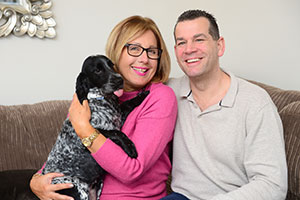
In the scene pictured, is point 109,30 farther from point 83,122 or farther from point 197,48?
point 83,122

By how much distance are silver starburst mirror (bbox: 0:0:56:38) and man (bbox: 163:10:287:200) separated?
46.6 inches

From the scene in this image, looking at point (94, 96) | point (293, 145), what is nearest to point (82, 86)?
point (94, 96)

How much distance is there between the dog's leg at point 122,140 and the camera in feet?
4.75

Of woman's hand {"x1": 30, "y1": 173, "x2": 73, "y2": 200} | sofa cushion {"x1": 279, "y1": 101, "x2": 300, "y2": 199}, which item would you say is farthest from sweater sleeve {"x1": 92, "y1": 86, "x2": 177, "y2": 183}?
sofa cushion {"x1": 279, "y1": 101, "x2": 300, "y2": 199}

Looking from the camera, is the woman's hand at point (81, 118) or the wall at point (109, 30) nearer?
the woman's hand at point (81, 118)

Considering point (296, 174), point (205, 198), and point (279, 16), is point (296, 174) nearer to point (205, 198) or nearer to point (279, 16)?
point (205, 198)

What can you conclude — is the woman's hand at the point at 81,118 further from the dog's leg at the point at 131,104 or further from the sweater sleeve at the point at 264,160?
the sweater sleeve at the point at 264,160

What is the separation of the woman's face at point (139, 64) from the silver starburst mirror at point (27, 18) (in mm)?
1000

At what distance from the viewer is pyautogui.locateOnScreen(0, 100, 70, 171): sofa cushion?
2053 millimetres

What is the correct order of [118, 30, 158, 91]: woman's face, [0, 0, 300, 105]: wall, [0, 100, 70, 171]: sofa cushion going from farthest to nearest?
1. [0, 0, 300, 105]: wall
2. [0, 100, 70, 171]: sofa cushion
3. [118, 30, 158, 91]: woman's face

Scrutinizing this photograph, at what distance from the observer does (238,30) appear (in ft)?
9.89

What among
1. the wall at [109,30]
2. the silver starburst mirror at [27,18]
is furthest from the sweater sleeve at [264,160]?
the silver starburst mirror at [27,18]

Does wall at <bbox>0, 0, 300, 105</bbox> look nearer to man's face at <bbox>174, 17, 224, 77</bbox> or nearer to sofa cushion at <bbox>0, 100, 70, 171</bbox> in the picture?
sofa cushion at <bbox>0, 100, 70, 171</bbox>

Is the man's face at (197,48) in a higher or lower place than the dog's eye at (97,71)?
higher
